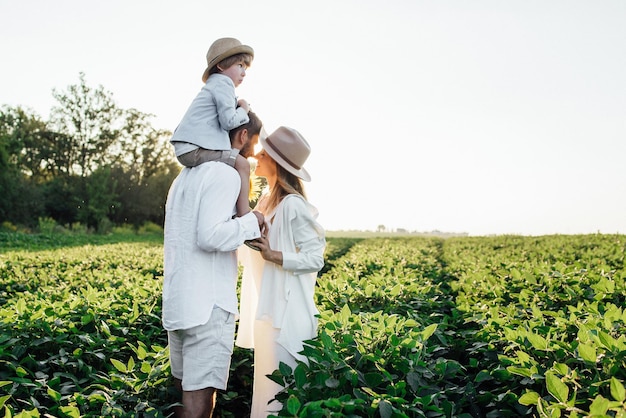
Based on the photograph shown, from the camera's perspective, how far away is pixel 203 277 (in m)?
2.88

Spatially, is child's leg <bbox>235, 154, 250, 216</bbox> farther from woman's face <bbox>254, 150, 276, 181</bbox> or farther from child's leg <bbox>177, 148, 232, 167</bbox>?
woman's face <bbox>254, 150, 276, 181</bbox>

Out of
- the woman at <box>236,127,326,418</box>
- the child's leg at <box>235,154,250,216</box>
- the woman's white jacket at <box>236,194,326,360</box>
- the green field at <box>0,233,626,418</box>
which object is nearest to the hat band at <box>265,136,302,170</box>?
the woman at <box>236,127,326,418</box>

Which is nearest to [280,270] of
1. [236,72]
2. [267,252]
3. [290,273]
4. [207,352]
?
[290,273]

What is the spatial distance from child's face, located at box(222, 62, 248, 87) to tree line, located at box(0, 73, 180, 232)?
4109 centimetres

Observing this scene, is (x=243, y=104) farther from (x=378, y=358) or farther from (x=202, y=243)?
(x=378, y=358)

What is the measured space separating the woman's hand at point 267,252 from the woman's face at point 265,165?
19.9 inches

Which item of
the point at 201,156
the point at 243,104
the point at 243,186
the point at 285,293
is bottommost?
the point at 285,293

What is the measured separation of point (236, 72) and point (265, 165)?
599 mm

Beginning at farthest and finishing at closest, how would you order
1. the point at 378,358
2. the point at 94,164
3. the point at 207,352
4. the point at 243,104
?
the point at 94,164 → the point at 243,104 → the point at 207,352 → the point at 378,358

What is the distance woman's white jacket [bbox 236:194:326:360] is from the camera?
3184mm

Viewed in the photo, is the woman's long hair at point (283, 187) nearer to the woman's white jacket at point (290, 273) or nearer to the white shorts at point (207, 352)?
the woman's white jacket at point (290, 273)

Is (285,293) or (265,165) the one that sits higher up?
(265,165)

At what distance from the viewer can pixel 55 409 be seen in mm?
2893

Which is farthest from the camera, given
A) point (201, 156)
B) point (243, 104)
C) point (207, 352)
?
point (243, 104)
